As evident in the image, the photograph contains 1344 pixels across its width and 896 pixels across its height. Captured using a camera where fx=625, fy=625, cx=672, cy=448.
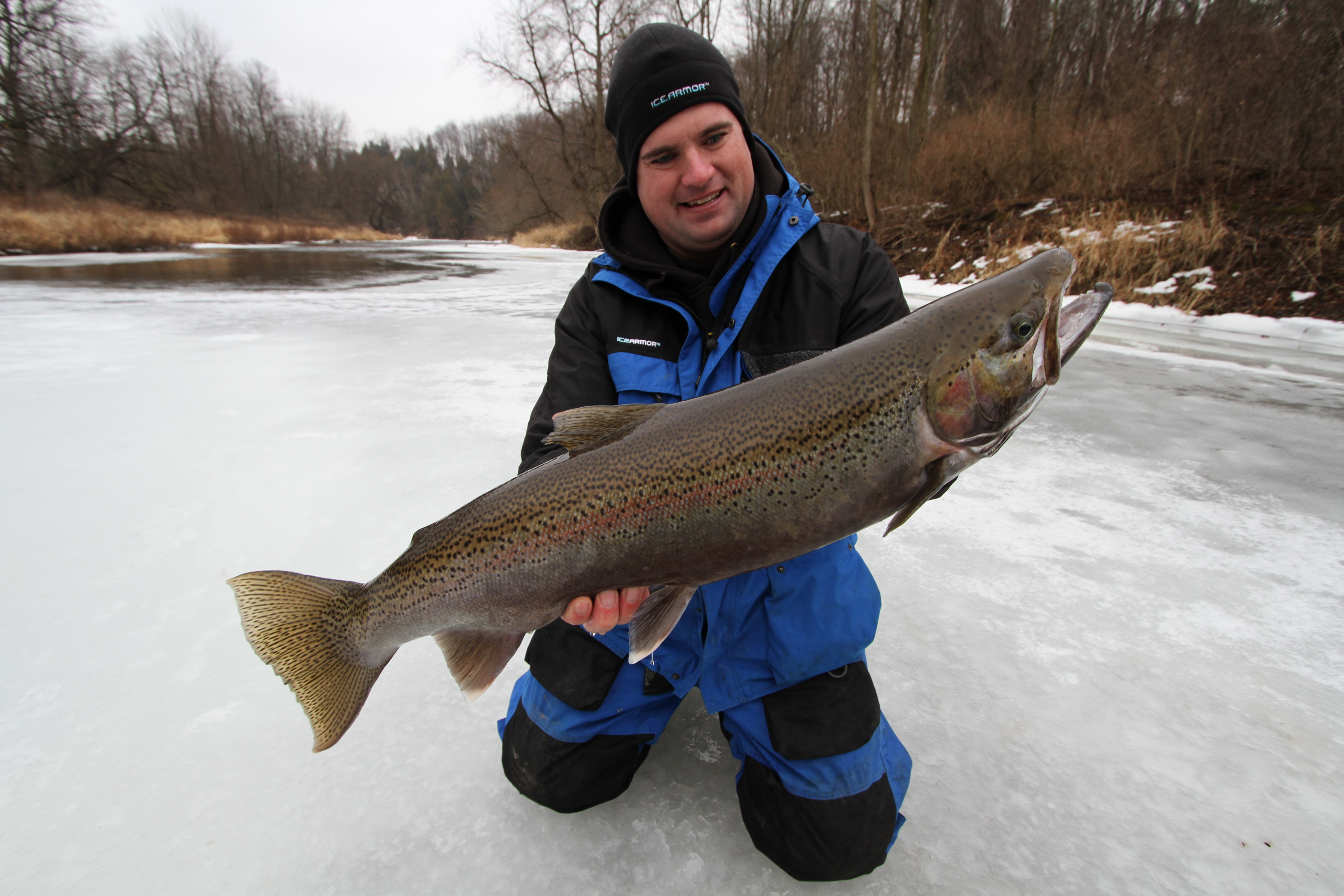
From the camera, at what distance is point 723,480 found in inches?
55.9

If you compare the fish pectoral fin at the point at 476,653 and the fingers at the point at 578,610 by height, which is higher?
the fingers at the point at 578,610

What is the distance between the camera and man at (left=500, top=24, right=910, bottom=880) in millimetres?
1654

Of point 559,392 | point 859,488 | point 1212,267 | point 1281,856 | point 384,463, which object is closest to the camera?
point 859,488

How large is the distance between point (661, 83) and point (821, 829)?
223cm

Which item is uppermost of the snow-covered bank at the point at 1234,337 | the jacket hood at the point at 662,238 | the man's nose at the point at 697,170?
the man's nose at the point at 697,170

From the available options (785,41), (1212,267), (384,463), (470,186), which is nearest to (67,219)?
(785,41)

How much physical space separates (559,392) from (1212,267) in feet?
30.8

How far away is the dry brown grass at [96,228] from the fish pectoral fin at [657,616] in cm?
2988

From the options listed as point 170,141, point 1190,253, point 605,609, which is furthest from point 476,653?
point 170,141

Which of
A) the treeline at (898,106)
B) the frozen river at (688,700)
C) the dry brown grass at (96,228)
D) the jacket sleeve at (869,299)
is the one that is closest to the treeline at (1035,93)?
the treeline at (898,106)

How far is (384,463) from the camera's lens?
12.3 feet

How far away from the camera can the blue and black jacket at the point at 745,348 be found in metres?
1.78

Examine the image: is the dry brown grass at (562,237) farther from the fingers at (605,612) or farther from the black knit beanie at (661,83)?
the fingers at (605,612)

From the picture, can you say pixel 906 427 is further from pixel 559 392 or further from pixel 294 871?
pixel 294 871
